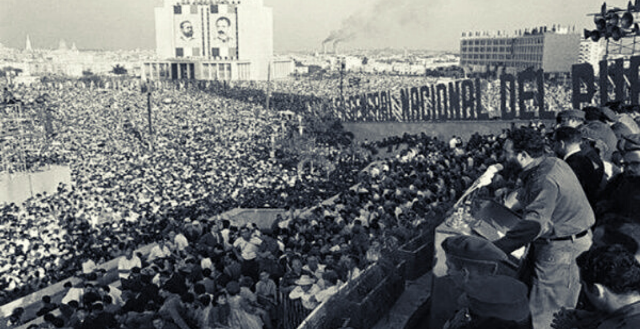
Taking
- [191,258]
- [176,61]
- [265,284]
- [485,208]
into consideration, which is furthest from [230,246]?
[176,61]

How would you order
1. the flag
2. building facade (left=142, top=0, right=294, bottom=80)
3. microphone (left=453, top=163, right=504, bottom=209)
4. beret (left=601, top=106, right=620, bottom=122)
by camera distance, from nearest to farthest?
microphone (left=453, top=163, right=504, bottom=209) < beret (left=601, top=106, right=620, bottom=122) < the flag < building facade (left=142, top=0, right=294, bottom=80)

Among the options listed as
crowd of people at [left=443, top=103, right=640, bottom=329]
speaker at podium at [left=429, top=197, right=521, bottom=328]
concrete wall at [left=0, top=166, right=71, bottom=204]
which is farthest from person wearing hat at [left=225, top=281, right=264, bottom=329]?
concrete wall at [left=0, top=166, right=71, bottom=204]

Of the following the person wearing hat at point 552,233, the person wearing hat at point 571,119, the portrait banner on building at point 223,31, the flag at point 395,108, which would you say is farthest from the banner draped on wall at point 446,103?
the portrait banner on building at point 223,31

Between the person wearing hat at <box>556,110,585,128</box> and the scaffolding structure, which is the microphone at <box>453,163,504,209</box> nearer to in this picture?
the person wearing hat at <box>556,110,585,128</box>

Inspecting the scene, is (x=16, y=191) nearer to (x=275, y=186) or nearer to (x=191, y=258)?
(x=275, y=186)

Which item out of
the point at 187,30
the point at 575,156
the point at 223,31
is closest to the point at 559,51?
the point at 223,31

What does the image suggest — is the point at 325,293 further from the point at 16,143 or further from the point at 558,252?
the point at 16,143

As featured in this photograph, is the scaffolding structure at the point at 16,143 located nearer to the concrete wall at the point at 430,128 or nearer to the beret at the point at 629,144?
the concrete wall at the point at 430,128
